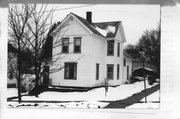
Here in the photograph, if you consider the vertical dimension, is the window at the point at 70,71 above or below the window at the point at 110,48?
below

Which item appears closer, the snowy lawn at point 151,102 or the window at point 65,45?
the snowy lawn at point 151,102

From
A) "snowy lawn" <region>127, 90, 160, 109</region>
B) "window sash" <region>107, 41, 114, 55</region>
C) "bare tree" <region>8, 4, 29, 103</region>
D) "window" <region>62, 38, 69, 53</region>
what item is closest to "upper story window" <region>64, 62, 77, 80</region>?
"window" <region>62, 38, 69, 53</region>

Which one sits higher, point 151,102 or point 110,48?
point 110,48

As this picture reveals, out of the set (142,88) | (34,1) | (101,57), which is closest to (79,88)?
(101,57)

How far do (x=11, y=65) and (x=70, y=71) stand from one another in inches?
22.2

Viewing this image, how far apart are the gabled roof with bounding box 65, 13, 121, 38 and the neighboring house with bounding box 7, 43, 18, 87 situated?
0.69m

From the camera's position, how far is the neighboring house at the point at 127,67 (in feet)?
9.13

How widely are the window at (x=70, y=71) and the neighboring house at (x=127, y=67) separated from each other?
47 centimetres

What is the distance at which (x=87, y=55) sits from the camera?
2.81m

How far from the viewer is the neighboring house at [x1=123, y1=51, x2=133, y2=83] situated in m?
2.78

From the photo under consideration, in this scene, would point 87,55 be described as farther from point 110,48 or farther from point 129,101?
point 129,101

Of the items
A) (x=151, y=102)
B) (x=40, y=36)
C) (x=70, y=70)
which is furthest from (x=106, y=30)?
(x=151, y=102)

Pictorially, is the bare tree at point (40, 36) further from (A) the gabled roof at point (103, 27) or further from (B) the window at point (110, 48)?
(B) the window at point (110, 48)

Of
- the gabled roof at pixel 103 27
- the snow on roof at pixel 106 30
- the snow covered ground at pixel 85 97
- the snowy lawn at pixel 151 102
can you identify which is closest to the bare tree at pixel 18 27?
the snow covered ground at pixel 85 97
